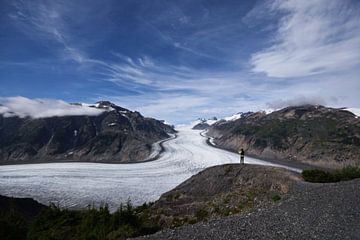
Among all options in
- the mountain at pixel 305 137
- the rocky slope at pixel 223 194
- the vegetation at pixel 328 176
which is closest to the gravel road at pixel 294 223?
the rocky slope at pixel 223 194

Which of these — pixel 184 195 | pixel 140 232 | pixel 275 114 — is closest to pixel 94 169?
pixel 184 195

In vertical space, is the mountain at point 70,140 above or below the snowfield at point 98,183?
above

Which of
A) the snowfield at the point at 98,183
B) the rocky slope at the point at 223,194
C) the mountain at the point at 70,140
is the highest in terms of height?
the mountain at the point at 70,140

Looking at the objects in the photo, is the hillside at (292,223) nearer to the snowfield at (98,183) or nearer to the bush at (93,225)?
the bush at (93,225)

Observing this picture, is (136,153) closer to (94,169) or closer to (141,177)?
(94,169)

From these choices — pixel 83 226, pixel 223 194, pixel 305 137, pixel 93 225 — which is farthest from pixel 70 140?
pixel 93 225

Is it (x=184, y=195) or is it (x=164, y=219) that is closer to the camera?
(x=164, y=219)
